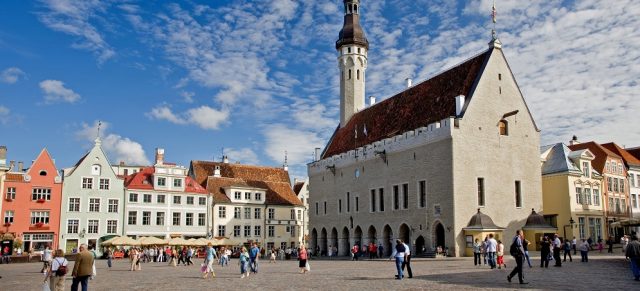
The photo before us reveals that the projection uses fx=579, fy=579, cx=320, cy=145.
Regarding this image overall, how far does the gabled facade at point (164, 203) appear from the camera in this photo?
5469 cm

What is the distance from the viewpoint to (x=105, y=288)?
18219 millimetres

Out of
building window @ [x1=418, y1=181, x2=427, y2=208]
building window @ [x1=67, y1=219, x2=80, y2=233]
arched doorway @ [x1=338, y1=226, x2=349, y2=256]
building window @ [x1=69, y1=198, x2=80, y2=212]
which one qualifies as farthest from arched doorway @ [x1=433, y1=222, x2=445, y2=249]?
building window @ [x1=69, y1=198, x2=80, y2=212]

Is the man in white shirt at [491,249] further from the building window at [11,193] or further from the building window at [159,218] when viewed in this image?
the building window at [11,193]

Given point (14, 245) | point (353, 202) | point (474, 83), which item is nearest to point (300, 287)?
point (474, 83)

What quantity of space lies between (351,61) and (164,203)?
23422mm

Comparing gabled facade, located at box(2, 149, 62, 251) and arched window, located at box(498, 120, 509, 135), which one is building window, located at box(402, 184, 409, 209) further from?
gabled facade, located at box(2, 149, 62, 251)

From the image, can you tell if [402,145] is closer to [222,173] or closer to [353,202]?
[353,202]

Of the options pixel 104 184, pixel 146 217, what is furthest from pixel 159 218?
pixel 104 184

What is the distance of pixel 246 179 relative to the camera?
65.8 meters

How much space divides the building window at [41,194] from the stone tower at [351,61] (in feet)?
93.7

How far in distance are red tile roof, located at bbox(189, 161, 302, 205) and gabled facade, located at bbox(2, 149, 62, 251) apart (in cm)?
1537

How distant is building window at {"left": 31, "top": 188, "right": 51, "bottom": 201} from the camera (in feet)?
164

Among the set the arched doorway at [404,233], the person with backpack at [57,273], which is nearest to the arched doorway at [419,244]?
the arched doorway at [404,233]

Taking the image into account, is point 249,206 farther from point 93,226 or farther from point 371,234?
point 371,234
